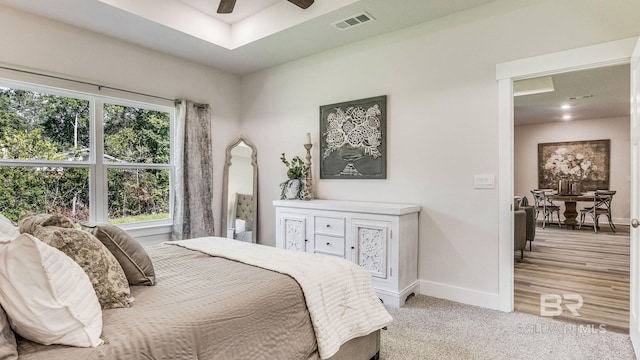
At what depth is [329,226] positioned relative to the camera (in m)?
3.38

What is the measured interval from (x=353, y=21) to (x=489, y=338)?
2.87m

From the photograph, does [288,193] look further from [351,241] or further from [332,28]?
[332,28]

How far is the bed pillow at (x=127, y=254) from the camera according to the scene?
1576mm

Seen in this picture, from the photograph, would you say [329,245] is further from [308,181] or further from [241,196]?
[241,196]

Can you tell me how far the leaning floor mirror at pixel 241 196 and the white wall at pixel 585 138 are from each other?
7.41 m

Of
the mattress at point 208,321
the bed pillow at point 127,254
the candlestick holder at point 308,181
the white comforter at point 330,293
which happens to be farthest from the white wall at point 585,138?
the bed pillow at point 127,254

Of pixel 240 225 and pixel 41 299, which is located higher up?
pixel 41 299

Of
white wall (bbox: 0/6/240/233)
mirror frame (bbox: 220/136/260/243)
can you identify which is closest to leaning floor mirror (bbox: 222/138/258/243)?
mirror frame (bbox: 220/136/260/243)

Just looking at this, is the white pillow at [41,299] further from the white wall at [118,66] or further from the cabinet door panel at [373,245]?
the white wall at [118,66]

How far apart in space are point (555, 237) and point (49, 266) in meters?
7.49

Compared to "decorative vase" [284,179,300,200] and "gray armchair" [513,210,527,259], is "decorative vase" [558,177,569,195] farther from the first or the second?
"decorative vase" [284,179,300,200]

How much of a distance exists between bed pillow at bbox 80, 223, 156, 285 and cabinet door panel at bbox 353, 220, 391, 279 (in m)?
1.93

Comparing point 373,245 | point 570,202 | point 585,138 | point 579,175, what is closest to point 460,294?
point 373,245

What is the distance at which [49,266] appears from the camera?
1026 millimetres
